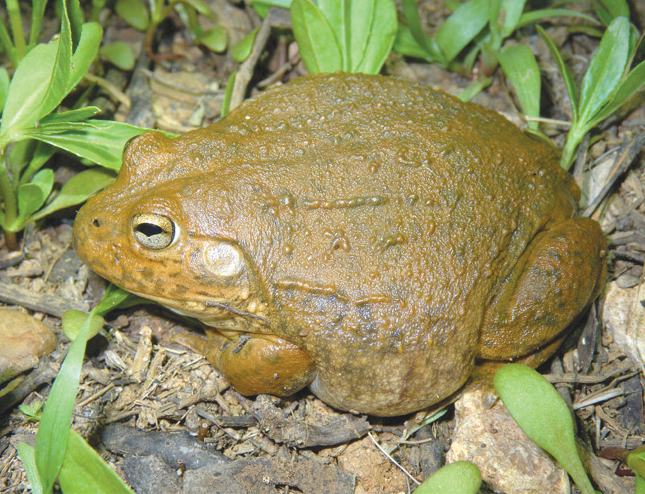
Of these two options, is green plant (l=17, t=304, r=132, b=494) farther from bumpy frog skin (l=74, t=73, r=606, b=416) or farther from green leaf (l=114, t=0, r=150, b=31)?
green leaf (l=114, t=0, r=150, b=31)

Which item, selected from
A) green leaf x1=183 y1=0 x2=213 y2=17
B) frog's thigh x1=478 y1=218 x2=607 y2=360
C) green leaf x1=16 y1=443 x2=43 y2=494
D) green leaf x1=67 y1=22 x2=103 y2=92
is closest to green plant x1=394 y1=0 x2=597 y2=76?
green leaf x1=183 y1=0 x2=213 y2=17

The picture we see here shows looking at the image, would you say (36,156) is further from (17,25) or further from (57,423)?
(57,423)

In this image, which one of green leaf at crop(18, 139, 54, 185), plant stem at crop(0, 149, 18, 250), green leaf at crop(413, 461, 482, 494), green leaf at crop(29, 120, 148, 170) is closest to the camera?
green leaf at crop(413, 461, 482, 494)

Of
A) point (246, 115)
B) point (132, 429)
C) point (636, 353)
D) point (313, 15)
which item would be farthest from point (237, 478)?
point (313, 15)

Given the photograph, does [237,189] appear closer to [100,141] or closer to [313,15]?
[100,141]

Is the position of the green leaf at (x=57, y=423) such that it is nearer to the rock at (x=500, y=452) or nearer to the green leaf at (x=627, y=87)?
the rock at (x=500, y=452)

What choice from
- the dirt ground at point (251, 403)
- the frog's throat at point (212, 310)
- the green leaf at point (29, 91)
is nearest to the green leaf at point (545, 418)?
the dirt ground at point (251, 403)

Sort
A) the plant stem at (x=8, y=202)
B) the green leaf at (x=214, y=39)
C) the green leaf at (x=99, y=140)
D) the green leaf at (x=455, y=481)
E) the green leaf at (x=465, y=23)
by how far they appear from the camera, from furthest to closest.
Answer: the green leaf at (x=214, y=39) < the green leaf at (x=465, y=23) < the plant stem at (x=8, y=202) < the green leaf at (x=99, y=140) < the green leaf at (x=455, y=481)
